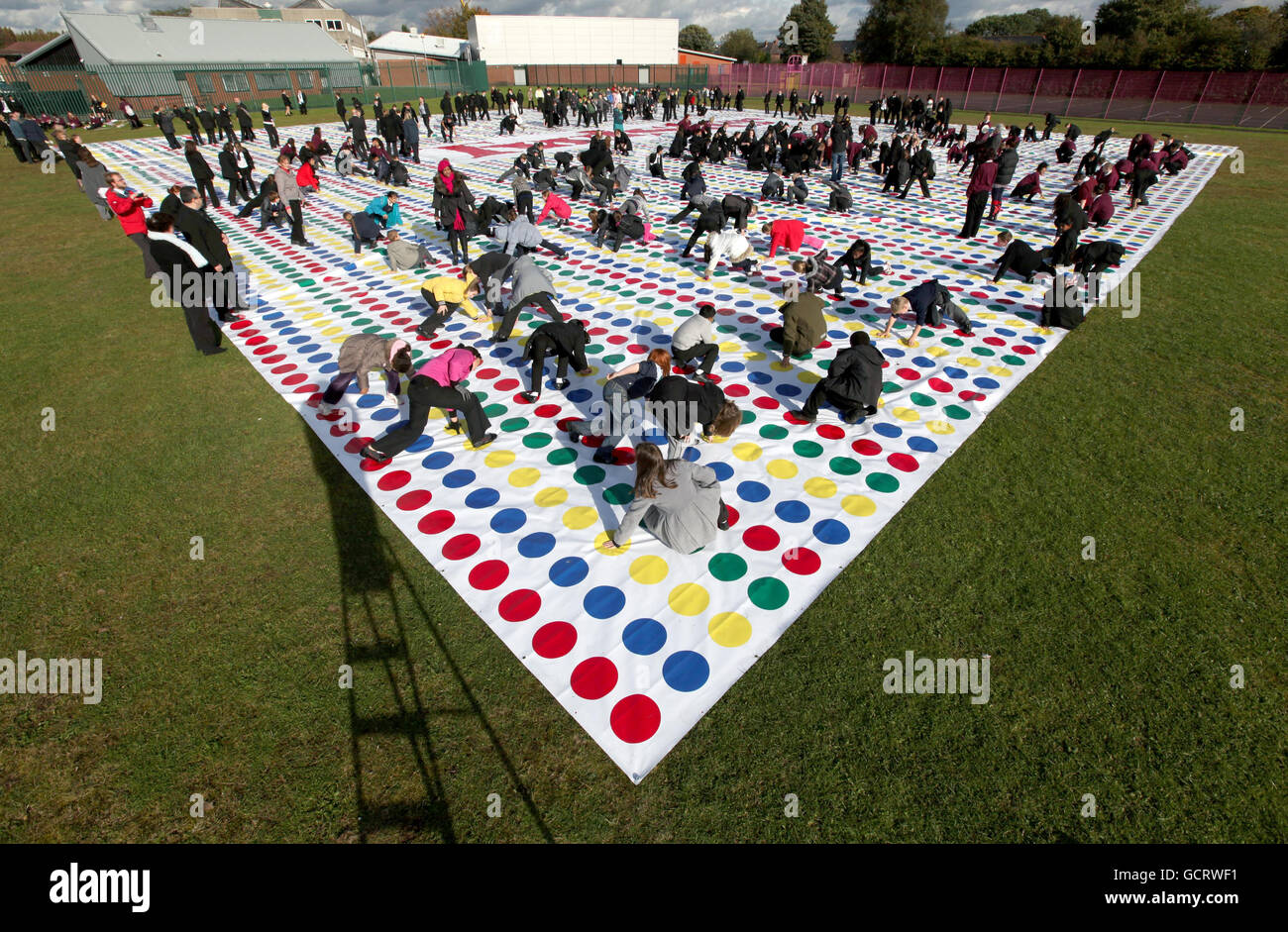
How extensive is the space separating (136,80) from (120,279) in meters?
48.9

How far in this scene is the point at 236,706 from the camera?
13.8ft

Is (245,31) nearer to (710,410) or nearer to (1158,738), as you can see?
(710,410)

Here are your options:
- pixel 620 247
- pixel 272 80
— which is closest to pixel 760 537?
pixel 620 247

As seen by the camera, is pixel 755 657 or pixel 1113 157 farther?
pixel 1113 157

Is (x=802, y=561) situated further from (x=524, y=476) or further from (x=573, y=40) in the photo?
(x=573, y=40)

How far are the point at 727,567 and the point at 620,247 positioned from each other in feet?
34.2

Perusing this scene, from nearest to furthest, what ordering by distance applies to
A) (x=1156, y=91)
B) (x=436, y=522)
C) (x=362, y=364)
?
(x=436, y=522) → (x=362, y=364) → (x=1156, y=91)

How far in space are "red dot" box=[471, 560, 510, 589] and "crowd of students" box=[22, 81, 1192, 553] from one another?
3.62 feet

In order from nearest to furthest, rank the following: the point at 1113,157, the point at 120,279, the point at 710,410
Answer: the point at 710,410 → the point at 120,279 → the point at 1113,157

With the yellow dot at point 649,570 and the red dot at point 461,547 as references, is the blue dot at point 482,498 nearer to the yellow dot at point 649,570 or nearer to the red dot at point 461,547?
the red dot at point 461,547

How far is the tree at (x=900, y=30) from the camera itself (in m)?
64.8

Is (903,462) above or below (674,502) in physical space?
below

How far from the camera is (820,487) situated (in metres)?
6.25

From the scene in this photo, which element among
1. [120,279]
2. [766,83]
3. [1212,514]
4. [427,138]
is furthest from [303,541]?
[766,83]
